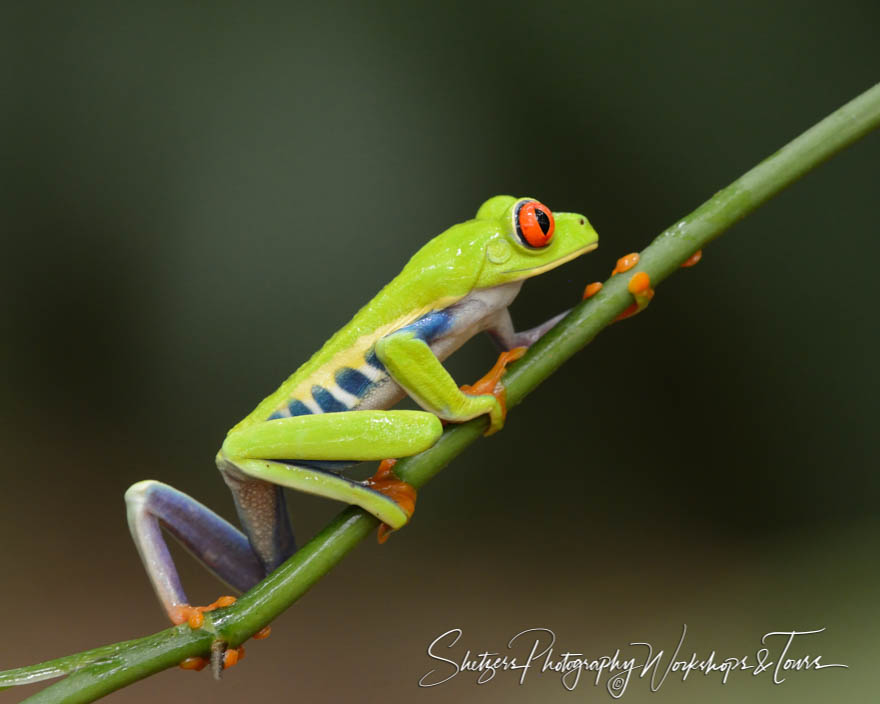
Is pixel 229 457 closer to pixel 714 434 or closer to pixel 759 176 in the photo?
pixel 759 176

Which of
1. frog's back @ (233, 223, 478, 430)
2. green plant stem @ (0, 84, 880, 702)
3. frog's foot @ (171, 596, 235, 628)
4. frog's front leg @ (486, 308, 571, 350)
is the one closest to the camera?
green plant stem @ (0, 84, 880, 702)

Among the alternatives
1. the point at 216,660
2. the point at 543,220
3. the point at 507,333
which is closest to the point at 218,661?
the point at 216,660

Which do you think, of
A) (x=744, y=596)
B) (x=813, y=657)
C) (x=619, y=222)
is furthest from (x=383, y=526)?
(x=619, y=222)

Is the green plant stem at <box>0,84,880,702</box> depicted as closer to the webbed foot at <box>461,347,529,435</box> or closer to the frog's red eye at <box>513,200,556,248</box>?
the webbed foot at <box>461,347,529,435</box>

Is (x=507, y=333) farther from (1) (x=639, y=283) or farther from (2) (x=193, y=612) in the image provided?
(2) (x=193, y=612)

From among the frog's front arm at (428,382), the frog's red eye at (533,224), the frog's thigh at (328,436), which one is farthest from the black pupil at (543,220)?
the frog's thigh at (328,436)

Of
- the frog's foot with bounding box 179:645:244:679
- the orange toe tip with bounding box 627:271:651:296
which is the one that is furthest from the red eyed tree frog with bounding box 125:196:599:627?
the orange toe tip with bounding box 627:271:651:296

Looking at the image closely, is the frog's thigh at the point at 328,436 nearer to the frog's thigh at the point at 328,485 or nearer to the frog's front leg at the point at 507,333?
the frog's thigh at the point at 328,485
